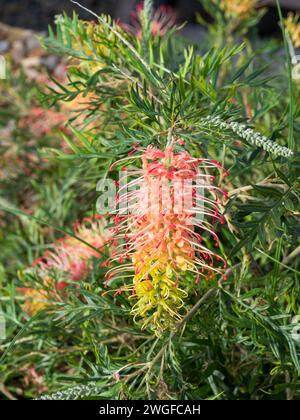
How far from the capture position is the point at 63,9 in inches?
116

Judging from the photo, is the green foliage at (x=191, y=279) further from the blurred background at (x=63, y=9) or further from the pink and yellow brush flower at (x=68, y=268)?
the blurred background at (x=63, y=9)

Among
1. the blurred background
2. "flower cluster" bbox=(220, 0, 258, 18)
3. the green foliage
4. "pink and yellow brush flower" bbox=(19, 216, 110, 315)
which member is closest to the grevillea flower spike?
the green foliage

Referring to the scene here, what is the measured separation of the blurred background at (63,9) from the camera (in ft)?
9.34

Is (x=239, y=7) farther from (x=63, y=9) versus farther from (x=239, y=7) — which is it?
(x=63, y=9)

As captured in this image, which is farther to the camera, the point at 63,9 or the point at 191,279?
the point at 63,9

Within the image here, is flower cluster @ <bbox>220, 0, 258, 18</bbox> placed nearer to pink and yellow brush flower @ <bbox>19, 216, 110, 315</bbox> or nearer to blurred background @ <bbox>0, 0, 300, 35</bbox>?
pink and yellow brush flower @ <bbox>19, 216, 110, 315</bbox>

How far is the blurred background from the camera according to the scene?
9.34 ft

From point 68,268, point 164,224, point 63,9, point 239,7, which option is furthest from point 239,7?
point 63,9

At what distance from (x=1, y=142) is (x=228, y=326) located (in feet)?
3.09

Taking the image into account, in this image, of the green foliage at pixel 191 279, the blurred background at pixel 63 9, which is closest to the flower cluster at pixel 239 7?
the green foliage at pixel 191 279

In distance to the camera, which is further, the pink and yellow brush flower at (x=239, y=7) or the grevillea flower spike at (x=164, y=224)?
the pink and yellow brush flower at (x=239, y=7)

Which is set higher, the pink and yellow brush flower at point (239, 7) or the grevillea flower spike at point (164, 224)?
the pink and yellow brush flower at point (239, 7)

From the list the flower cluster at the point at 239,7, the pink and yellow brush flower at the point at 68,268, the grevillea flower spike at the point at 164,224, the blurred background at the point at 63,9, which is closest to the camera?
the grevillea flower spike at the point at 164,224

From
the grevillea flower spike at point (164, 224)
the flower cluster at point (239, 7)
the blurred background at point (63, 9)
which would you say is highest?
the blurred background at point (63, 9)
